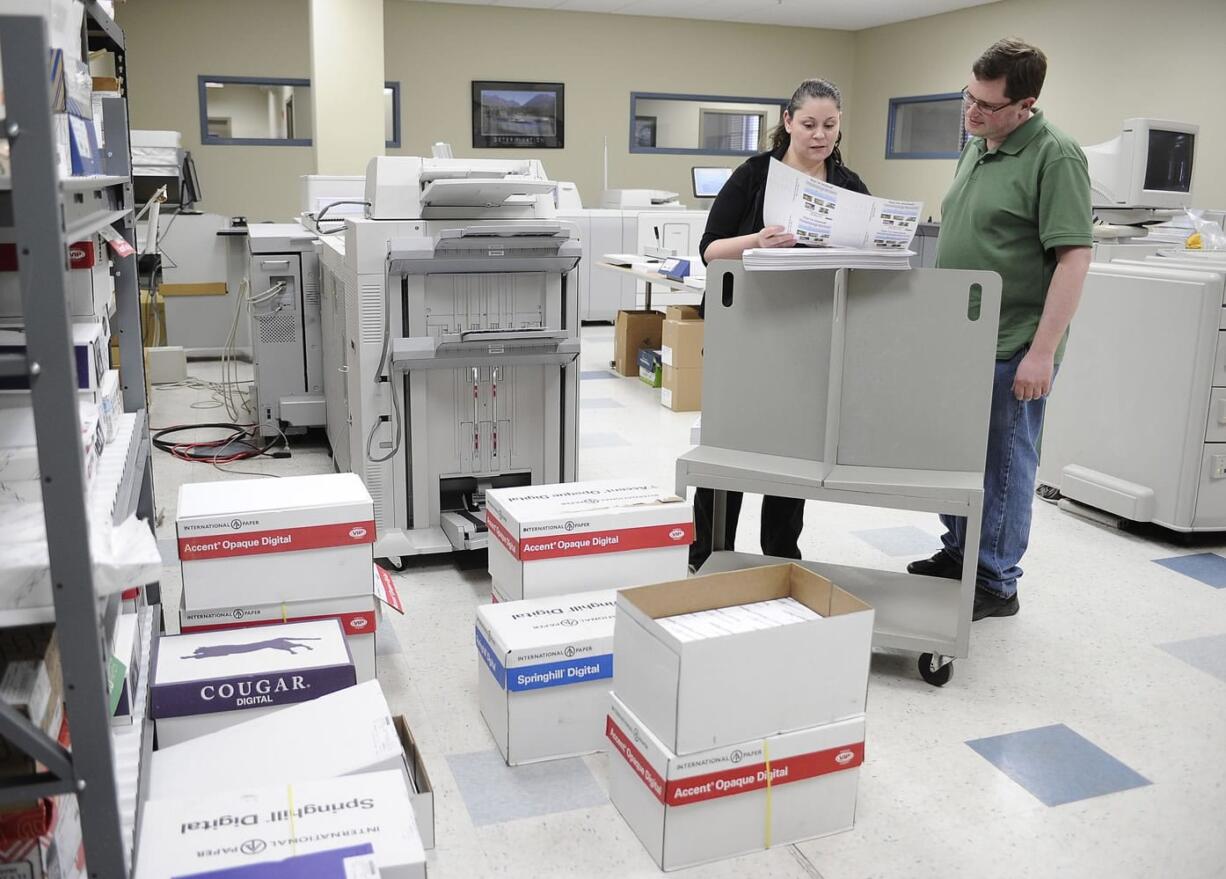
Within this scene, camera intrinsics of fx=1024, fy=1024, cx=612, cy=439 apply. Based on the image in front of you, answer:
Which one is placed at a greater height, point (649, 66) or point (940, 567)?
point (649, 66)

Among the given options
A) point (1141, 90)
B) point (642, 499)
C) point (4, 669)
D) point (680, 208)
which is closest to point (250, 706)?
point (4, 669)

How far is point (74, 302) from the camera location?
66.9 inches

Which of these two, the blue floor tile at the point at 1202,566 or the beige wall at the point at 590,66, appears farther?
the beige wall at the point at 590,66

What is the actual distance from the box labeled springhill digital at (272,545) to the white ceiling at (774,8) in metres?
7.39

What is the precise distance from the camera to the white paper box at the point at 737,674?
63.6 inches

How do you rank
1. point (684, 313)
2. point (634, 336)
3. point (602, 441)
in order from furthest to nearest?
point (634, 336)
point (684, 313)
point (602, 441)

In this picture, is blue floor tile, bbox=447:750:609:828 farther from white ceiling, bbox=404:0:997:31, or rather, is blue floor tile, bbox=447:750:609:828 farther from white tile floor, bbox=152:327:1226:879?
white ceiling, bbox=404:0:997:31

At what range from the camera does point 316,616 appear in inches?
84.2

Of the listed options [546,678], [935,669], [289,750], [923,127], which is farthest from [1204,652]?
[923,127]

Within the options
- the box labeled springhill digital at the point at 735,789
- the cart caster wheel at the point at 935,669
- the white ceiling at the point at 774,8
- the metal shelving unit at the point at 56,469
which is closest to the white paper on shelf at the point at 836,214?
the cart caster wheel at the point at 935,669

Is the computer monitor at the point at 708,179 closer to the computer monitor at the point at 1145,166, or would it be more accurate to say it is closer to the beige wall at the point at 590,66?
the beige wall at the point at 590,66

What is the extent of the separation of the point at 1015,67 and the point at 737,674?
5.04 feet

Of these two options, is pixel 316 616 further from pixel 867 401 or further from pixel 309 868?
pixel 867 401

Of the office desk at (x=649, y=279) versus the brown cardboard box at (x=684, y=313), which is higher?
the office desk at (x=649, y=279)
